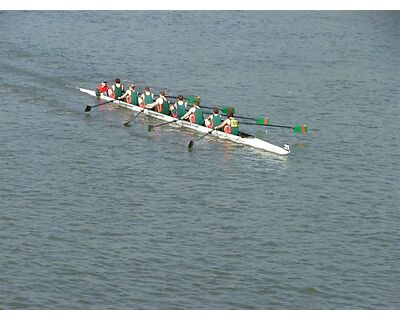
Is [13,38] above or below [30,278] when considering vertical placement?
above

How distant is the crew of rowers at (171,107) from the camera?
132ft

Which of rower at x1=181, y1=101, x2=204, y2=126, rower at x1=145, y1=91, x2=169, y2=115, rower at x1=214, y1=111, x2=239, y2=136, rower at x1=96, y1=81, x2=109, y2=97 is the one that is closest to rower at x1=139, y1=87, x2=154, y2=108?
rower at x1=145, y1=91, x2=169, y2=115

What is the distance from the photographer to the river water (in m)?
27.3

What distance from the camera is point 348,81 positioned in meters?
52.4

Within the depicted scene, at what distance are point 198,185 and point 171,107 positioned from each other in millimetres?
8923

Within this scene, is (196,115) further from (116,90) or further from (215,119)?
(116,90)

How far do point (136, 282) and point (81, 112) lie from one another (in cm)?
1843

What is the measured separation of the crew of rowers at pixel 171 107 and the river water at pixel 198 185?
0.68 m

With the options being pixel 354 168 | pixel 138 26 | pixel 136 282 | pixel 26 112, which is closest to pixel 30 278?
pixel 136 282

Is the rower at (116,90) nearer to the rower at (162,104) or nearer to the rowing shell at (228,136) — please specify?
the rowing shell at (228,136)

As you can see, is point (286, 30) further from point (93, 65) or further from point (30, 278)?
point (30, 278)

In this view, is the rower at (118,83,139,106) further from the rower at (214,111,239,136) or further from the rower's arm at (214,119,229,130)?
the rower at (214,111,239,136)

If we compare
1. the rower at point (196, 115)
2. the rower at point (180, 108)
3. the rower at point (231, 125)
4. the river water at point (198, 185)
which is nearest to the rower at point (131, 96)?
the river water at point (198, 185)

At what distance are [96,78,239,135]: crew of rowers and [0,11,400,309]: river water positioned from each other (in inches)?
26.6
